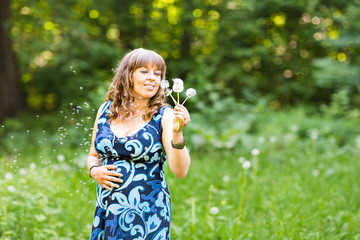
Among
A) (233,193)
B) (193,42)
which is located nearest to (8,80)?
(193,42)

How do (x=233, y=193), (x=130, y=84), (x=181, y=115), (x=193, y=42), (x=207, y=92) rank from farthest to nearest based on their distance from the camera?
(x=193, y=42) → (x=207, y=92) → (x=233, y=193) → (x=130, y=84) → (x=181, y=115)

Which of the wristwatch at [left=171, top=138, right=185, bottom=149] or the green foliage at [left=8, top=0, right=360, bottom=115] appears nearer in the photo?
the wristwatch at [left=171, top=138, right=185, bottom=149]

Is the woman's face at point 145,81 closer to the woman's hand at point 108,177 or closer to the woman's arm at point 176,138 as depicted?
the woman's arm at point 176,138

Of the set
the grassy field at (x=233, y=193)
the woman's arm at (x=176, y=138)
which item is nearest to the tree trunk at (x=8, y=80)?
the grassy field at (x=233, y=193)

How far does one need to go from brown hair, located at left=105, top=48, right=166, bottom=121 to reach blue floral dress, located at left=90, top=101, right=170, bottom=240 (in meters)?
0.07

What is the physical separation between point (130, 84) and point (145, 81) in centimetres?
10

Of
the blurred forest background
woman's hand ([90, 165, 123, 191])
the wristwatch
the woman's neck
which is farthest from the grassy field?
the wristwatch

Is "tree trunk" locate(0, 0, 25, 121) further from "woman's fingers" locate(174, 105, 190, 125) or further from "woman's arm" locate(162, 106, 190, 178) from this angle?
"woman's fingers" locate(174, 105, 190, 125)

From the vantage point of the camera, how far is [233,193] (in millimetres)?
3549

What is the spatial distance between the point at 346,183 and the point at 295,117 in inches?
91.8

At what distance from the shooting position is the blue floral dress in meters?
1.70

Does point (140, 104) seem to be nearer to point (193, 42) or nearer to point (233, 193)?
point (233, 193)

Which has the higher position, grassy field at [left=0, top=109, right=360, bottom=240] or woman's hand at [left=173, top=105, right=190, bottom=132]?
woman's hand at [left=173, top=105, right=190, bottom=132]

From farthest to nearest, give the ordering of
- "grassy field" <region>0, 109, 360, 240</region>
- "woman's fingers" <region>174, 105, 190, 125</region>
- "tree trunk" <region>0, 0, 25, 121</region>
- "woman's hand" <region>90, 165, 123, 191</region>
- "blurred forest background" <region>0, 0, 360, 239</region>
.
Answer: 1. "tree trunk" <region>0, 0, 25, 121</region>
2. "blurred forest background" <region>0, 0, 360, 239</region>
3. "grassy field" <region>0, 109, 360, 240</region>
4. "woman's hand" <region>90, 165, 123, 191</region>
5. "woman's fingers" <region>174, 105, 190, 125</region>
